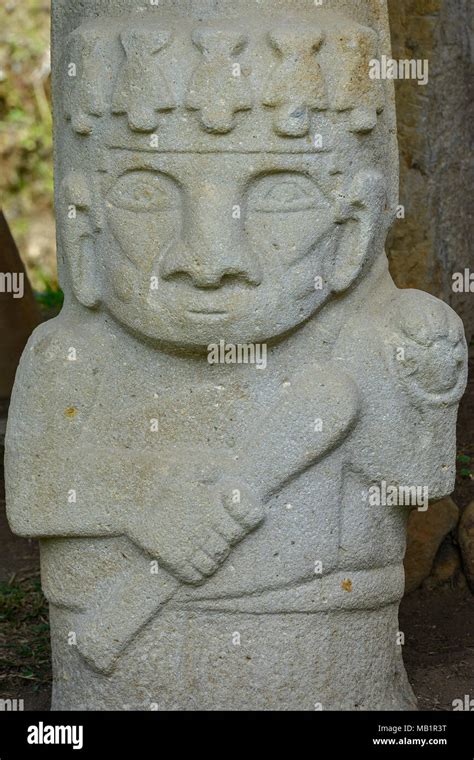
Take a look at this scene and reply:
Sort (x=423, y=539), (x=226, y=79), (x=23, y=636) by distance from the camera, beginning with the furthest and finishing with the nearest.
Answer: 1. (x=423, y=539)
2. (x=23, y=636)
3. (x=226, y=79)

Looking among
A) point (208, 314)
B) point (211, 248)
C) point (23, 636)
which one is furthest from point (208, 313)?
point (23, 636)

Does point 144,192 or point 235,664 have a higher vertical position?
point 144,192

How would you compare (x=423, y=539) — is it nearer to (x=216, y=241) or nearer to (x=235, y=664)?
(x=235, y=664)

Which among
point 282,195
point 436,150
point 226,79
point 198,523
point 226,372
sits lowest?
point 198,523

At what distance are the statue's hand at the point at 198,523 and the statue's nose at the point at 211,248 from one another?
0.51 metres

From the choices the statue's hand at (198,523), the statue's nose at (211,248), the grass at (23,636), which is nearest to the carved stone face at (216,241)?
the statue's nose at (211,248)

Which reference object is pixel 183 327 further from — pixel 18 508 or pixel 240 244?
pixel 18 508

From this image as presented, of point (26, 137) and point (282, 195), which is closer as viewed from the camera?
point (282, 195)

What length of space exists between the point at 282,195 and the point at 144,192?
1.07 ft

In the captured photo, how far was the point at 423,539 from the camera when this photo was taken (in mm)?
4797

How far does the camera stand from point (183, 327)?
3.29m

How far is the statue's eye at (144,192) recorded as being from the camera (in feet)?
10.8

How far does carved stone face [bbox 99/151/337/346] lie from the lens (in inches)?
127

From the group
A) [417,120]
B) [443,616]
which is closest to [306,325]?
[443,616]
